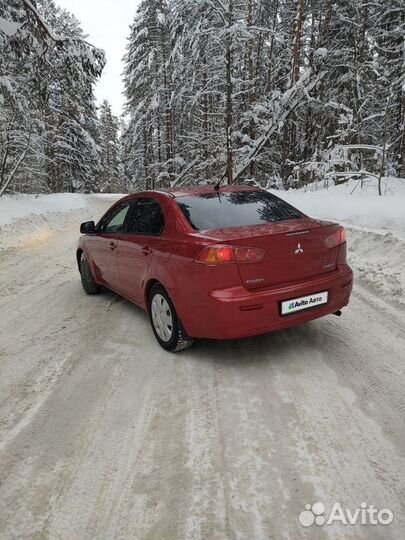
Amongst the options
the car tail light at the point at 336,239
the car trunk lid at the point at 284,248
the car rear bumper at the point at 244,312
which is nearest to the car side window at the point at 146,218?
the car trunk lid at the point at 284,248

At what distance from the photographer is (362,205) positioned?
959 cm

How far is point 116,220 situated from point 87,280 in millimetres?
1307

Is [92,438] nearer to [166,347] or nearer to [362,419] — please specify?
[166,347]

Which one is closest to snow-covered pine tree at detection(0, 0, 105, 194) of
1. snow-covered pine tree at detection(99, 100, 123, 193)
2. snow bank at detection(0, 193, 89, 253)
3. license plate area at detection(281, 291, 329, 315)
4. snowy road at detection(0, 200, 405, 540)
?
snow bank at detection(0, 193, 89, 253)

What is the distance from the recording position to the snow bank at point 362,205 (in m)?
8.17

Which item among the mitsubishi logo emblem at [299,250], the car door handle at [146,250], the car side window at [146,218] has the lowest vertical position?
the car door handle at [146,250]

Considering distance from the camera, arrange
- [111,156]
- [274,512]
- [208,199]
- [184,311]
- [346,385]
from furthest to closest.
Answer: [111,156] → [208,199] → [184,311] → [346,385] → [274,512]

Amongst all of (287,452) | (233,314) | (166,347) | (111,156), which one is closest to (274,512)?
(287,452)

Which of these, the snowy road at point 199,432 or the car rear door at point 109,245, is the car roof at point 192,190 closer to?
the car rear door at point 109,245

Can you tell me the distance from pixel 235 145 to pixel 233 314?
54.9 ft

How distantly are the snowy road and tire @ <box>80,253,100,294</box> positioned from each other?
155 cm

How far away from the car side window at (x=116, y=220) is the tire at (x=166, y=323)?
1351mm

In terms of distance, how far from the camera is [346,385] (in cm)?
318

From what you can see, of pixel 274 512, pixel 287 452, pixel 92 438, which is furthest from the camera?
pixel 92 438
